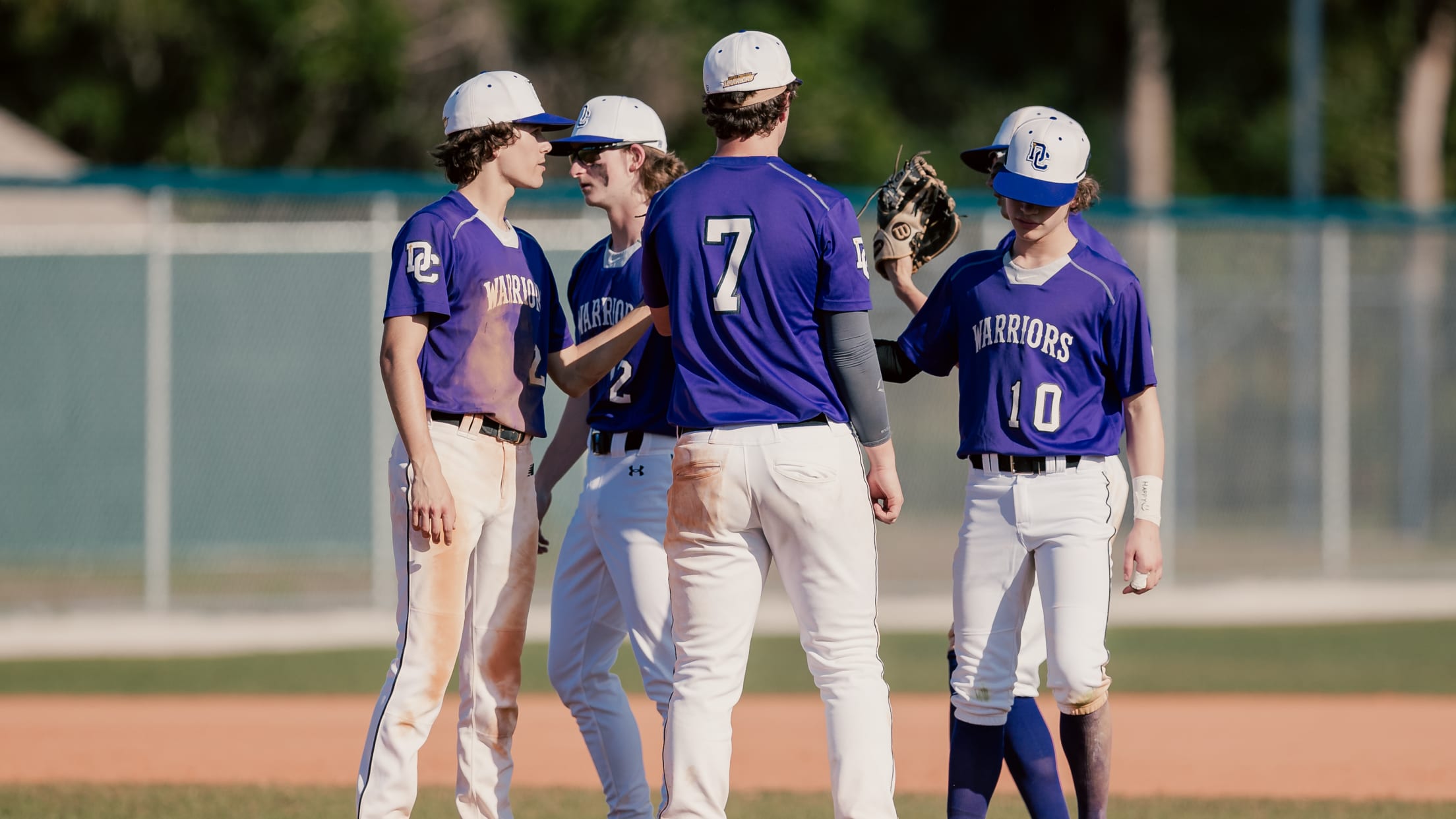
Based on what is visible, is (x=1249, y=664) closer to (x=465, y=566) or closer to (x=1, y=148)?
(x=465, y=566)

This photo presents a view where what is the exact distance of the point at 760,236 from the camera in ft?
13.6

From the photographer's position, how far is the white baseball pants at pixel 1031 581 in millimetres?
4574

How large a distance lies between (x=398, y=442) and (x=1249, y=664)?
7425 millimetres

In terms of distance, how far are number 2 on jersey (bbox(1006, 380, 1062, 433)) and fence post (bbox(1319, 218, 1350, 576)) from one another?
33.5ft

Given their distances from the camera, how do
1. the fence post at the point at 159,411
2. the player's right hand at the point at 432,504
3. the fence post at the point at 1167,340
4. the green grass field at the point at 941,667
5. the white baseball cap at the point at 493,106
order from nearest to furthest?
the player's right hand at the point at 432,504, the white baseball cap at the point at 493,106, the green grass field at the point at 941,667, the fence post at the point at 159,411, the fence post at the point at 1167,340

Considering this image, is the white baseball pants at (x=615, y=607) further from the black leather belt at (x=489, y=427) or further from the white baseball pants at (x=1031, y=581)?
the white baseball pants at (x=1031, y=581)

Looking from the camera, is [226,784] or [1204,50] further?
[1204,50]

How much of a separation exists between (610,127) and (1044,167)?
1.31 metres

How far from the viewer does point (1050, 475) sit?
463cm

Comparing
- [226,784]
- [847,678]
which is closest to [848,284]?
[847,678]

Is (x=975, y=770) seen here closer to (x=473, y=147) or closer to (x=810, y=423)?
(x=810, y=423)

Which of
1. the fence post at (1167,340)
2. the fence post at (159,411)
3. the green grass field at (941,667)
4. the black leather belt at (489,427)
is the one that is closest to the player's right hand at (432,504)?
the black leather belt at (489,427)

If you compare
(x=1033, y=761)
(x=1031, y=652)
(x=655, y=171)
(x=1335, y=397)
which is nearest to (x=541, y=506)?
(x=655, y=171)

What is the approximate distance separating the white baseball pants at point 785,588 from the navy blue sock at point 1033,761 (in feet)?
2.21
